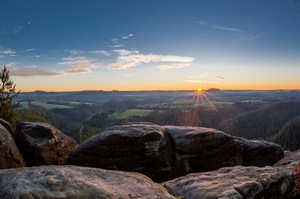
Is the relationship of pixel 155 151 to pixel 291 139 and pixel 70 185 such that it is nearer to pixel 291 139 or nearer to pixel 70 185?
pixel 70 185

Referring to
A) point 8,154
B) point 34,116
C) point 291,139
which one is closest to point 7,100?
point 34,116

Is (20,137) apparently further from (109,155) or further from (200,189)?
(200,189)

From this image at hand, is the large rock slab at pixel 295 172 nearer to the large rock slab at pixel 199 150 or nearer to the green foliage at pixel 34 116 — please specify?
the large rock slab at pixel 199 150

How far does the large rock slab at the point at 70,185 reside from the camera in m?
9.12

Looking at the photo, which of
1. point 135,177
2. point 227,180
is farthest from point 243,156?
point 135,177

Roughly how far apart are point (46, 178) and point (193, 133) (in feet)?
49.2

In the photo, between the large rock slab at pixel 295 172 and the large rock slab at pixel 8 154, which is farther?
the large rock slab at pixel 8 154

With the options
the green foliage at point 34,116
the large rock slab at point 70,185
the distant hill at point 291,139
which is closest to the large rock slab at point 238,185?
the large rock slab at point 70,185

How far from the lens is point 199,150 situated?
75.9 ft

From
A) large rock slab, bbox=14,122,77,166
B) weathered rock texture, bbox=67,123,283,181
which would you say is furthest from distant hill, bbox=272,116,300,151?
large rock slab, bbox=14,122,77,166

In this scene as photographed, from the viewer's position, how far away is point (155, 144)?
21422 millimetres

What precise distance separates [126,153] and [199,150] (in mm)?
5841

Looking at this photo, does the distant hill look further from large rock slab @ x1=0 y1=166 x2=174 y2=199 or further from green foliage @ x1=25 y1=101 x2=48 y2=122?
large rock slab @ x1=0 y1=166 x2=174 y2=199

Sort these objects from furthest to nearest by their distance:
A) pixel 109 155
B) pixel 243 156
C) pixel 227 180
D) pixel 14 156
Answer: pixel 243 156 < pixel 109 155 < pixel 14 156 < pixel 227 180
